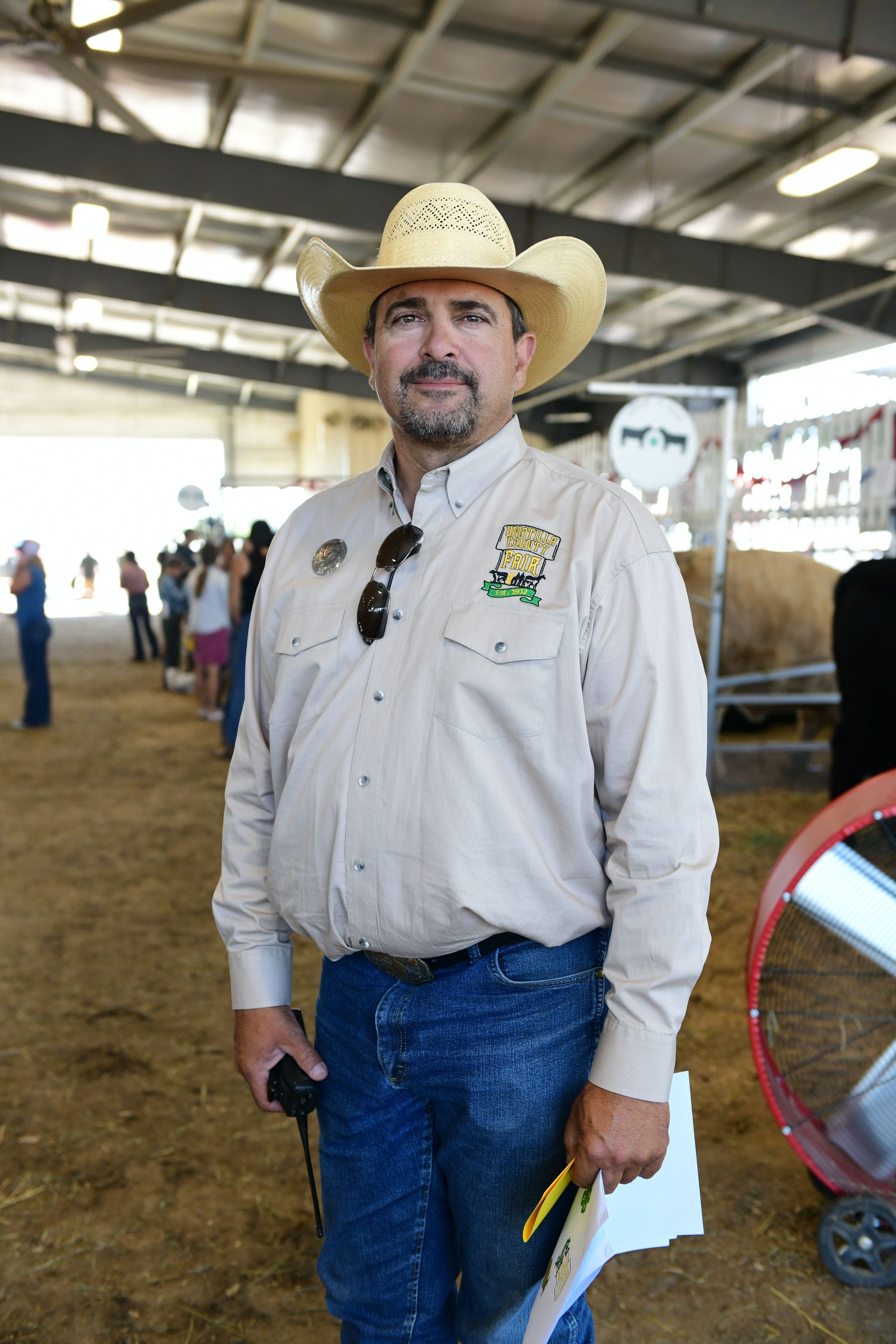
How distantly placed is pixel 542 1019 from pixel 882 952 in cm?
113

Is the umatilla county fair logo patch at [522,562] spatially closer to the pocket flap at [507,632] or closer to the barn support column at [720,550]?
the pocket flap at [507,632]

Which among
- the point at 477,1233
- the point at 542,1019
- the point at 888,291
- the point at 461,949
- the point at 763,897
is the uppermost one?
the point at 888,291

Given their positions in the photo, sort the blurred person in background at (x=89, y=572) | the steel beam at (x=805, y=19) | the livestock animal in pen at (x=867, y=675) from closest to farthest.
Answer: the livestock animal in pen at (x=867, y=675) < the steel beam at (x=805, y=19) < the blurred person in background at (x=89, y=572)

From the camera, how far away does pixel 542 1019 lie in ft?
4.75

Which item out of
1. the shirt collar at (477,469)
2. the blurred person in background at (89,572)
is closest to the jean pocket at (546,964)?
the shirt collar at (477,469)

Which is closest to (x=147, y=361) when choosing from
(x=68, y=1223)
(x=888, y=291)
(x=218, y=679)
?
(x=218, y=679)

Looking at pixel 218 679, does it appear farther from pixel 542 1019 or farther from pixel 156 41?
pixel 542 1019

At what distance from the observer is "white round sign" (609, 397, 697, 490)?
21.6ft

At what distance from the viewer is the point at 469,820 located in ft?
4.52

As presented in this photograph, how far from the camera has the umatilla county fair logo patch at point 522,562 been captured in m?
1.42

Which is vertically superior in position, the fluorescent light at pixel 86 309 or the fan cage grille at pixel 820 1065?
the fluorescent light at pixel 86 309

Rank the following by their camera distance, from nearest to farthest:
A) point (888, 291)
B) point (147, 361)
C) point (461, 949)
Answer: point (461, 949), point (888, 291), point (147, 361)

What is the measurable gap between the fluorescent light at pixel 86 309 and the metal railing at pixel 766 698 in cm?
1264

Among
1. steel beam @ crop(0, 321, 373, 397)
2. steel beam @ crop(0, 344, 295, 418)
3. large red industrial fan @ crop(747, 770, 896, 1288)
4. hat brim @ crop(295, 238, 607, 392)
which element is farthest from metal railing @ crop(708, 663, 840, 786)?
steel beam @ crop(0, 344, 295, 418)
